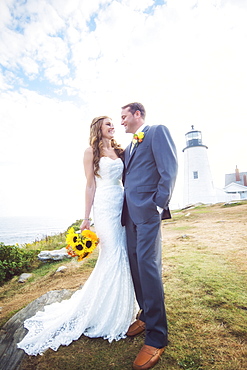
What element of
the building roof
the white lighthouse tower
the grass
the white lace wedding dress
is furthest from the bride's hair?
the building roof

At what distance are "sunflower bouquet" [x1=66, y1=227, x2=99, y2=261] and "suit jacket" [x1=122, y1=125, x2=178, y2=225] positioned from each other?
74 cm

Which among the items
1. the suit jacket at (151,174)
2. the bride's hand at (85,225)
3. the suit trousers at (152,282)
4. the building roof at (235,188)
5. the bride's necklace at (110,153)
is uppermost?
the building roof at (235,188)

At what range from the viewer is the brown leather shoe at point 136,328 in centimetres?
279

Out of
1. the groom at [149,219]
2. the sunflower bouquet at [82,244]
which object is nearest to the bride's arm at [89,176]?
the sunflower bouquet at [82,244]

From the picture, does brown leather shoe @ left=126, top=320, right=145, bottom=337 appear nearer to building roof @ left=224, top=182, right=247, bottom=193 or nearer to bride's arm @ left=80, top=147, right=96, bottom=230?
bride's arm @ left=80, top=147, right=96, bottom=230

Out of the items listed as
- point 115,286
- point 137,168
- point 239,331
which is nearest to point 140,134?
point 137,168

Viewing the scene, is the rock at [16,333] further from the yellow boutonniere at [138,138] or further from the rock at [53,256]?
the rock at [53,256]

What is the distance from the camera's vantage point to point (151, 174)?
2725mm

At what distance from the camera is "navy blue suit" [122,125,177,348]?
2.44 metres

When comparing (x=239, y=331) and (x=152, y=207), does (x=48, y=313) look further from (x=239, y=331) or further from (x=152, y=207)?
(x=239, y=331)

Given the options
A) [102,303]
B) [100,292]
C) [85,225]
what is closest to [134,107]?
[85,225]

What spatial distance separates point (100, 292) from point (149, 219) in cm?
129

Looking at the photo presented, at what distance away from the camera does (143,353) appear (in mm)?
2307

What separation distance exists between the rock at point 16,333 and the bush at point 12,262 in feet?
11.5
